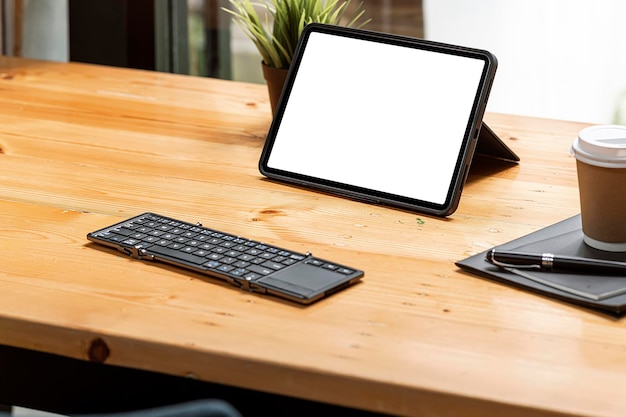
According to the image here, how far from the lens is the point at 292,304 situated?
2.89 feet

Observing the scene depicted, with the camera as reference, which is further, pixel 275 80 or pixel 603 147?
pixel 275 80

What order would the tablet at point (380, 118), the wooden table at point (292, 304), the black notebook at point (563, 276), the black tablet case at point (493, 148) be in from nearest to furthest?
1. the wooden table at point (292, 304)
2. the black notebook at point (563, 276)
3. the tablet at point (380, 118)
4. the black tablet case at point (493, 148)

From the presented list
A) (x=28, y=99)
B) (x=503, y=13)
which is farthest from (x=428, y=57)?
(x=503, y=13)

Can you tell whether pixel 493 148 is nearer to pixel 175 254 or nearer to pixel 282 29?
pixel 282 29

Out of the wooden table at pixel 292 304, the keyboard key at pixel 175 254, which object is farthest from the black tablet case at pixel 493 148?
the keyboard key at pixel 175 254

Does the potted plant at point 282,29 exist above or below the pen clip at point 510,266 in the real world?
above

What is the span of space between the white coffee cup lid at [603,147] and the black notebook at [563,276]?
0.10 metres

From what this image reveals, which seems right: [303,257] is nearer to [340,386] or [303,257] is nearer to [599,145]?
[340,386]

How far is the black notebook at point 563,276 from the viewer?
0.88 meters

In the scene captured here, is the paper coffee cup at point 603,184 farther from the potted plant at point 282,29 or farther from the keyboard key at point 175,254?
the potted plant at point 282,29

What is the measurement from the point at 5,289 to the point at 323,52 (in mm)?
581

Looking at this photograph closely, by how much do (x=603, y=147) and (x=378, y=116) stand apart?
0.35 meters

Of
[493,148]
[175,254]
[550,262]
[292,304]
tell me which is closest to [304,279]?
[292,304]

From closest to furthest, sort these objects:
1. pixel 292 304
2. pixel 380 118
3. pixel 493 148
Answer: pixel 292 304, pixel 380 118, pixel 493 148
